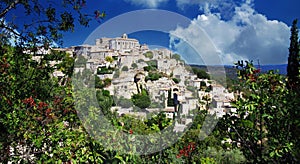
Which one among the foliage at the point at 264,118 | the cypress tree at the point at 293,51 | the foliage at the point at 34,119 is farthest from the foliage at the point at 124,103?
the cypress tree at the point at 293,51

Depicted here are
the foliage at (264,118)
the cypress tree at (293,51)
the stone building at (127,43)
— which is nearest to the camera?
the foliage at (264,118)

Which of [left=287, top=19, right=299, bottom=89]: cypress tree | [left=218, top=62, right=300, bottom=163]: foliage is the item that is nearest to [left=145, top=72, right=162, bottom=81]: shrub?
[left=287, top=19, right=299, bottom=89]: cypress tree

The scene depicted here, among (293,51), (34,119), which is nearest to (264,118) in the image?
(34,119)

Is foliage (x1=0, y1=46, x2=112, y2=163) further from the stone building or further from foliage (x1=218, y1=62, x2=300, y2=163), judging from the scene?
the stone building

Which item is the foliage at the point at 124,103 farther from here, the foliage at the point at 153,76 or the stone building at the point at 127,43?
the foliage at the point at 153,76

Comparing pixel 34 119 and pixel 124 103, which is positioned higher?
pixel 124 103

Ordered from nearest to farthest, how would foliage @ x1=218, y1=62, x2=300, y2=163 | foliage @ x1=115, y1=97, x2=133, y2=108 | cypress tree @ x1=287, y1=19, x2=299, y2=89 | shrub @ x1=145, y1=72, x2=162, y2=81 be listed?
1. foliage @ x1=218, y1=62, x2=300, y2=163
2. foliage @ x1=115, y1=97, x2=133, y2=108
3. cypress tree @ x1=287, y1=19, x2=299, y2=89
4. shrub @ x1=145, y1=72, x2=162, y2=81

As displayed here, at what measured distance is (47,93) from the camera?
296cm

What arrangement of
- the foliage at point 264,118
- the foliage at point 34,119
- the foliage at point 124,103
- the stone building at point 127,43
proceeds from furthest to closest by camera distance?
the stone building at point 127,43
the foliage at point 124,103
the foliage at point 34,119
the foliage at point 264,118

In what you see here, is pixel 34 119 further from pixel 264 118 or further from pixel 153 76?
pixel 153 76

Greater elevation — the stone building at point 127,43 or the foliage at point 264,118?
the stone building at point 127,43

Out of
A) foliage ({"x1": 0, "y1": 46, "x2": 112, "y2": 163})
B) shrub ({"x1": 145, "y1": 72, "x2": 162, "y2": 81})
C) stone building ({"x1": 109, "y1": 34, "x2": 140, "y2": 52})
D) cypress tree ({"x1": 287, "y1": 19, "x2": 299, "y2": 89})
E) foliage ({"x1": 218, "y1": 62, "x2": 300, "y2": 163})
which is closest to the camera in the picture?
foliage ({"x1": 218, "y1": 62, "x2": 300, "y2": 163})

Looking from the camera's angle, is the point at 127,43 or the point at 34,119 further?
the point at 127,43

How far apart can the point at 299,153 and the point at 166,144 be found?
0.96 m
